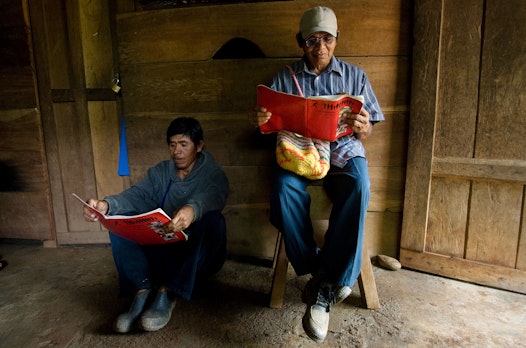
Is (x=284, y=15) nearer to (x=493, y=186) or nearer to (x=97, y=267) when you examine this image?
(x=493, y=186)

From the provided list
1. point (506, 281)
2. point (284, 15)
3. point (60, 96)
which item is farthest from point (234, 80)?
point (506, 281)

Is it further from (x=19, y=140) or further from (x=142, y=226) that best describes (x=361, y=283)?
(x=19, y=140)

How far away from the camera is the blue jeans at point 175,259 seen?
1.74 meters

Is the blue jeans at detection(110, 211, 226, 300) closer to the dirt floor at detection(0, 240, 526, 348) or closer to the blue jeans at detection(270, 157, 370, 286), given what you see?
the dirt floor at detection(0, 240, 526, 348)

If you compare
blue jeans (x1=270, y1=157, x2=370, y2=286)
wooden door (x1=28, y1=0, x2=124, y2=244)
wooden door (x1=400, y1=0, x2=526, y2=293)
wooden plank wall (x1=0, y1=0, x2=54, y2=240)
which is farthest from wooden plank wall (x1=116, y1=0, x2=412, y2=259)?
wooden plank wall (x1=0, y1=0, x2=54, y2=240)

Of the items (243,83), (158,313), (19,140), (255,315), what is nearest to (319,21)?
(243,83)

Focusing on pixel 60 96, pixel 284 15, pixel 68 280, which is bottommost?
pixel 68 280

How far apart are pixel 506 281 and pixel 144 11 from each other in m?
2.79

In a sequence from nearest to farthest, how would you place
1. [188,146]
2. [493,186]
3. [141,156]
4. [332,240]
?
[332,240] → [188,146] → [493,186] → [141,156]

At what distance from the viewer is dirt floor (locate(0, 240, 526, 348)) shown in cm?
159

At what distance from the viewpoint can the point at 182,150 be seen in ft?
6.04

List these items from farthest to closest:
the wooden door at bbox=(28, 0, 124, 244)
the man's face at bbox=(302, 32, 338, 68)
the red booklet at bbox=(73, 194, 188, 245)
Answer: the wooden door at bbox=(28, 0, 124, 244), the man's face at bbox=(302, 32, 338, 68), the red booklet at bbox=(73, 194, 188, 245)

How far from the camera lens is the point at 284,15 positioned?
2184 mm

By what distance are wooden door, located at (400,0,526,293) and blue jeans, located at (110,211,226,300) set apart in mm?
1250
